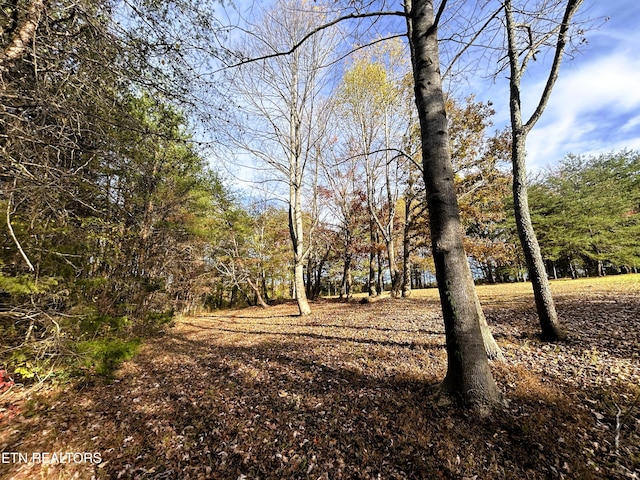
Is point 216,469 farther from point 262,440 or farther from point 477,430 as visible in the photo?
point 477,430

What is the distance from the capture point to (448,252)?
9.47 feet

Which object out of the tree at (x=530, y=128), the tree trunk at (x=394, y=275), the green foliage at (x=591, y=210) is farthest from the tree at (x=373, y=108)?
the green foliage at (x=591, y=210)

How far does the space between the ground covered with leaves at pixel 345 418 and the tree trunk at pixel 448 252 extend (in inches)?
12.2

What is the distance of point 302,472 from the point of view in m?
2.28

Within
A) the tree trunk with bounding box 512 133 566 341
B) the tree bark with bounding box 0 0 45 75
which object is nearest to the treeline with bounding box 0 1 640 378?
the tree bark with bounding box 0 0 45 75

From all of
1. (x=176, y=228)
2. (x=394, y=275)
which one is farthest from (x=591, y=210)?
(x=176, y=228)

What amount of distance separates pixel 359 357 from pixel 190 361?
3.74m

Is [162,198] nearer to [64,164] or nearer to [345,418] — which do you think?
[64,164]

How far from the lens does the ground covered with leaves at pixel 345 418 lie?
7.39 feet

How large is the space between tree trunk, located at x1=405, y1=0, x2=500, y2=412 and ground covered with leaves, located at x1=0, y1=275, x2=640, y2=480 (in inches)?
12.2

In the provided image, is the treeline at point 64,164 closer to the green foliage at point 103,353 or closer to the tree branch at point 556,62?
the green foliage at point 103,353

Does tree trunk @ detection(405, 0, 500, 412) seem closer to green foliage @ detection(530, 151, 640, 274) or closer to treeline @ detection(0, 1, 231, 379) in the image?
treeline @ detection(0, 1, 231, 379)

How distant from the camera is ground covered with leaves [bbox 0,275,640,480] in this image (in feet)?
7.39

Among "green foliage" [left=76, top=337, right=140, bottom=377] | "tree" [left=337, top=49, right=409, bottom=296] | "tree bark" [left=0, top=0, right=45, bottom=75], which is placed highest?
"tree" [left=337, top=49, right=409, bottom=296]
